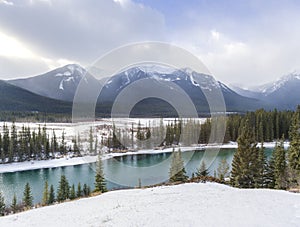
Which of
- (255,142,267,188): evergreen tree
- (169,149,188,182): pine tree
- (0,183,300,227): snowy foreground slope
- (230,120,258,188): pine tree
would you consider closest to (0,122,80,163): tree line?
(169,149,188,182): pine tree

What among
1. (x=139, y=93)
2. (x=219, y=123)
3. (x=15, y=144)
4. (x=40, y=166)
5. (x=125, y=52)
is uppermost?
(x=125, y=52)

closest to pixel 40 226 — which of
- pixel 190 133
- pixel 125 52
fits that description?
pixel 125 52

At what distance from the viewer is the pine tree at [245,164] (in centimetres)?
2417

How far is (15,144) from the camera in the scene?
6022 cm

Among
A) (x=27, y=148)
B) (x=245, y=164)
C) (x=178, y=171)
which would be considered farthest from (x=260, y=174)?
(x=27, y=148)

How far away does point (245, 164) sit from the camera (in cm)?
2441

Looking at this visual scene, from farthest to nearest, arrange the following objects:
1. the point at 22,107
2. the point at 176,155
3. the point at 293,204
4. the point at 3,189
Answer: the point at 22,107, the point at 3,189, the point at 176,155, the point at 293,204

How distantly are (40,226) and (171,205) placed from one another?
5.14 meters

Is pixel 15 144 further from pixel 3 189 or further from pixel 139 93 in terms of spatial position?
pixel 139 93

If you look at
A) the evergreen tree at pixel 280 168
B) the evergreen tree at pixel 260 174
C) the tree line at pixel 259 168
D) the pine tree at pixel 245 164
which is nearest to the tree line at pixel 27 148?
the tree line at pixel 259 168

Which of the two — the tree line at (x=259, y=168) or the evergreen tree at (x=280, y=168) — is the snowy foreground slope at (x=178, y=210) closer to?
the tree line at (x=259, y=168)

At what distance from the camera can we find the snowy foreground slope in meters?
8.76

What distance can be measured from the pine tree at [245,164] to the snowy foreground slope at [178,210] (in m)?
11.8

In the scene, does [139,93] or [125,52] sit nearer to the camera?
[125,52]
